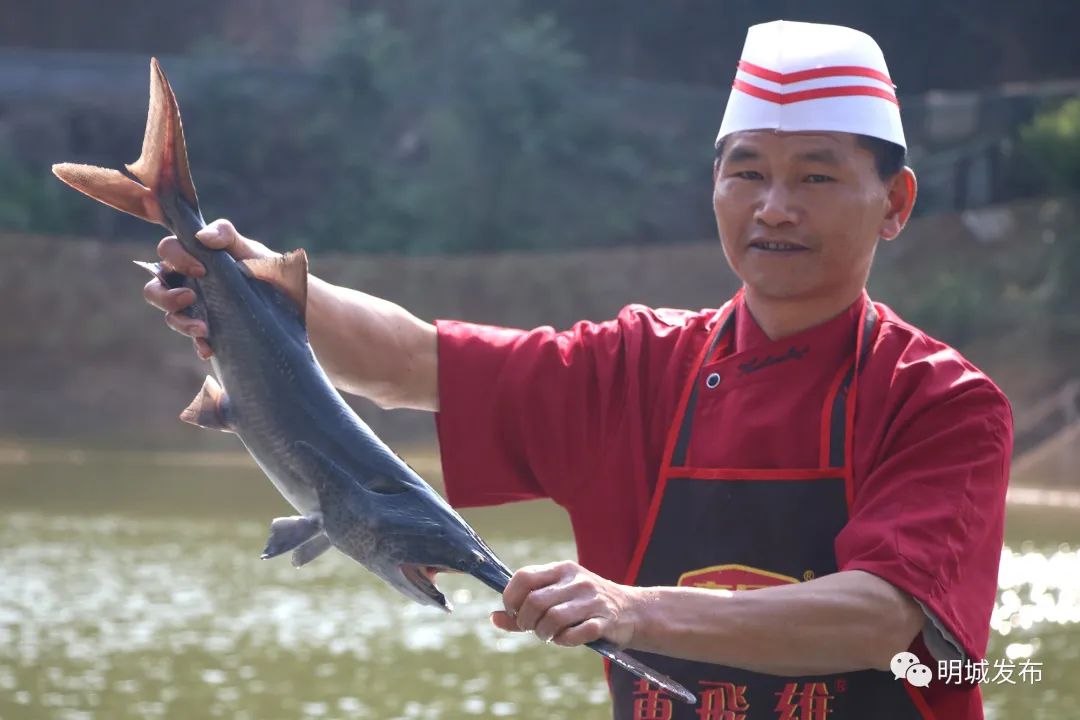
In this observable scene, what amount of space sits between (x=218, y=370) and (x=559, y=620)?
2.18 feet

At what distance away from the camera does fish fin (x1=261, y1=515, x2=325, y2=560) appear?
6.23ft

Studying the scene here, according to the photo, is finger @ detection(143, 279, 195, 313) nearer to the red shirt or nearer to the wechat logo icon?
the red shirt

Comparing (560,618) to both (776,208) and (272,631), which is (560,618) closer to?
(776,208)

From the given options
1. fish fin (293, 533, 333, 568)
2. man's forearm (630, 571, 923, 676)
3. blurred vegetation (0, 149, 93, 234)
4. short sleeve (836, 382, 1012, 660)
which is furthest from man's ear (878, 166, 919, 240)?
blurred vegetation (0, 149, 93, 234)

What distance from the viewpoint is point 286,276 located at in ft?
7.11

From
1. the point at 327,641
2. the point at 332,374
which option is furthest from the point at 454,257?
the point at 332,374

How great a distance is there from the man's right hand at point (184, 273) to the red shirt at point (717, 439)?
43 centimetres

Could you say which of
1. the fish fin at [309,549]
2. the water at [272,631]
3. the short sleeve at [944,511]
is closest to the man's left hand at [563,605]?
the fish fin at [309,549]

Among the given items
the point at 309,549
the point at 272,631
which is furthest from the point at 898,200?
the point at 272,631

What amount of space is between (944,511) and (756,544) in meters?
0.30

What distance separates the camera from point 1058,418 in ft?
56.8

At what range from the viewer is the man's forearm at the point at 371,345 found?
2.45 meters

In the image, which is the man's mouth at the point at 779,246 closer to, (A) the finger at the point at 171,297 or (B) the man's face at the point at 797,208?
(B) the man's face at the point at 797,208

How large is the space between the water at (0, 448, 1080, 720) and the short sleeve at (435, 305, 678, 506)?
16.0 ft
